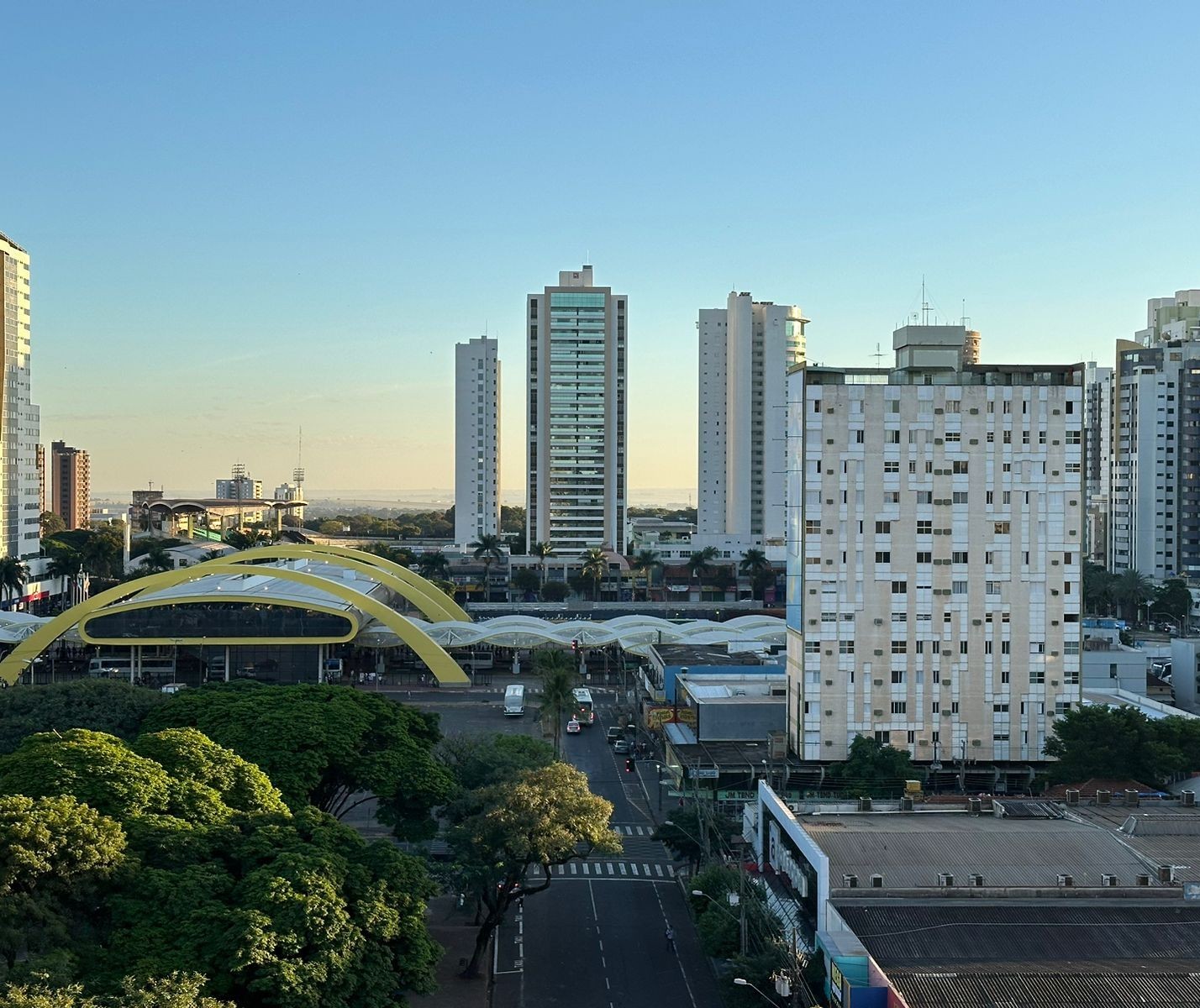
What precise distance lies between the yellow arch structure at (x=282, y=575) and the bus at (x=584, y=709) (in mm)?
7451

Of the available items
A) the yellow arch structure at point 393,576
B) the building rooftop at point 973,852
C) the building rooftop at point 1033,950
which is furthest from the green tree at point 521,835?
the yellow arch structure at point 393,576

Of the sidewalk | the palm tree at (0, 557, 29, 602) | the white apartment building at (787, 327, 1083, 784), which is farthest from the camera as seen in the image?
the palm tree at (0, 557, 29, 602)

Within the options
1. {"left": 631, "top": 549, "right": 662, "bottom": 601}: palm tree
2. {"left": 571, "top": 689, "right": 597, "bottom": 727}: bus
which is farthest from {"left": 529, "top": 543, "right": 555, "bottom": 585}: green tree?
{"left": 571, "top": 689, "right": 597, "bottom": 727}: bus

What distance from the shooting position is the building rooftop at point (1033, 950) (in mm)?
24109

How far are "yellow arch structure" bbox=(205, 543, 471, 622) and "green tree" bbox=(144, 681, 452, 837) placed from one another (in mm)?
44088

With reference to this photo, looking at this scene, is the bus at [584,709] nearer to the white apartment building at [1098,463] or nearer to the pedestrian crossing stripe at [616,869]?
the pedestrian crossing stripe at [616,869]

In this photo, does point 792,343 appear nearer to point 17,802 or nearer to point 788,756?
point 788,756

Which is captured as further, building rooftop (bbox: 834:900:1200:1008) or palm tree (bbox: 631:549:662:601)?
palm tree (bbox: 631:549:662:601)

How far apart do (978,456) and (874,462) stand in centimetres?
375

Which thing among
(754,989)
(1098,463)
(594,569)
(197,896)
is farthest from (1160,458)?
(197,896)

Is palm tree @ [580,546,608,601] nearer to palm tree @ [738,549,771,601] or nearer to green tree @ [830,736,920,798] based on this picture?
palm tree @ [738,549,771,601]

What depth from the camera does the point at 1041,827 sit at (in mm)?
34156

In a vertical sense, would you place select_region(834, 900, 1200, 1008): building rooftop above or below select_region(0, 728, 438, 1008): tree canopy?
below

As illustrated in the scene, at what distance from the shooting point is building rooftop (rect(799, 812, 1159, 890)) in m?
Result: 30.3
